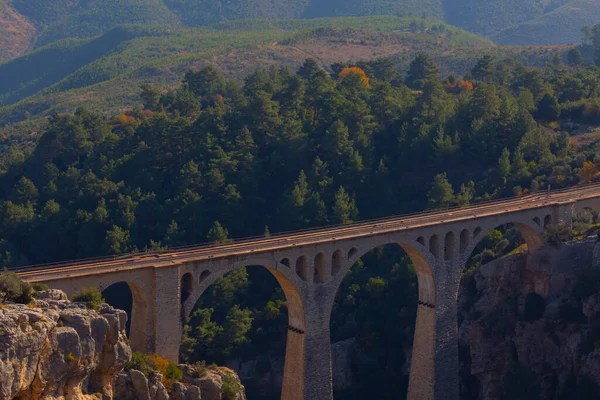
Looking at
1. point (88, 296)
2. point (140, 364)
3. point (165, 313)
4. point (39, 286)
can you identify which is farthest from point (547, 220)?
point (39, 286)

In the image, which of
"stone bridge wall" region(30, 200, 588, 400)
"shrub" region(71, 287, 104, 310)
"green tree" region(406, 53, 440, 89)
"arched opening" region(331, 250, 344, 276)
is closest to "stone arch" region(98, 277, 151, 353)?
"stone bridge wall" region(30, 200, 588, 400)

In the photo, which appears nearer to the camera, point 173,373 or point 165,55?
point 173,373

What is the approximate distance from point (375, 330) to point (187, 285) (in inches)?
866

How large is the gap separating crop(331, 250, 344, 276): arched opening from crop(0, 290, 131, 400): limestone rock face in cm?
1710

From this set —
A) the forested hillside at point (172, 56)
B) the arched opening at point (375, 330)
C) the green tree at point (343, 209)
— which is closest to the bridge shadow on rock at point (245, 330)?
the arched opening at point (375, 330)

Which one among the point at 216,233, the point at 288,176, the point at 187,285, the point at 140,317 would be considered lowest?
the point at 140,317

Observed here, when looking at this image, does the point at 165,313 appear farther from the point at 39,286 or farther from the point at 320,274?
the point at 320,274

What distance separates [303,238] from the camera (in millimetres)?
52844

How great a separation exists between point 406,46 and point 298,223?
99.4 meters

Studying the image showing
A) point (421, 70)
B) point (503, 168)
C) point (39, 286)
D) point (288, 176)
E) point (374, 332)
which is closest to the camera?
point (39, 286)

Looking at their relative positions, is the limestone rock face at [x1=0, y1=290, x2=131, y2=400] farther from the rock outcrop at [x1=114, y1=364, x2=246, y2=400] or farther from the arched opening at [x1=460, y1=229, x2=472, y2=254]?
the arched opening at [x1=460, y1=229, x2=472, y2=254]

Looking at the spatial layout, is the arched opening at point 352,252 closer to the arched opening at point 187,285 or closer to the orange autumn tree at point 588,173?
the arched opening at point 187,285

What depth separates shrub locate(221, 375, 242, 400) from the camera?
46.0 m

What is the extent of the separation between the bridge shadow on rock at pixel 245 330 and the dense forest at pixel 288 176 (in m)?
0.14
